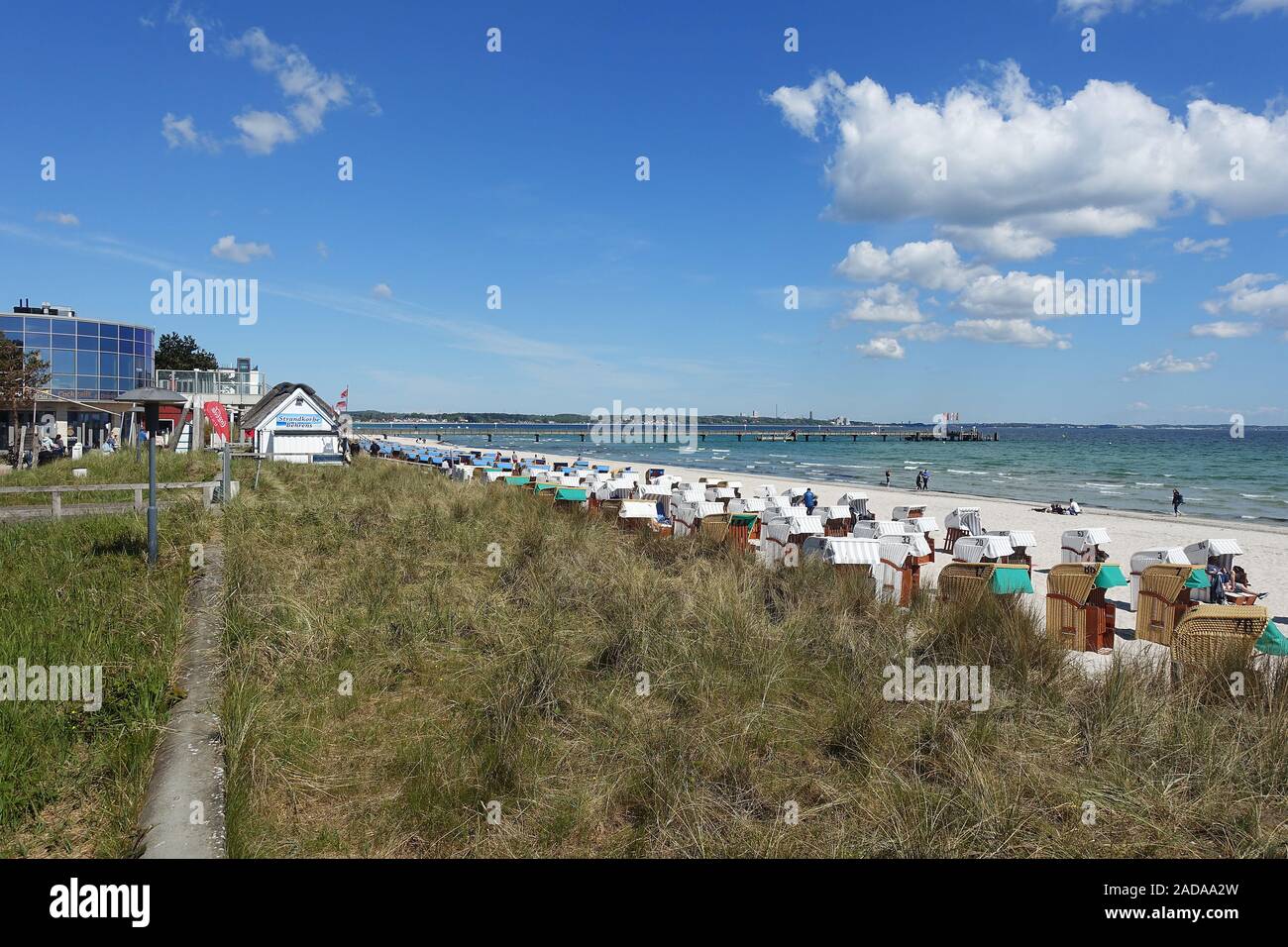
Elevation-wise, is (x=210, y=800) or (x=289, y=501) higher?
(x=289, y=501)

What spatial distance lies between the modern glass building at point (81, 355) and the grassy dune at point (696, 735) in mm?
37994

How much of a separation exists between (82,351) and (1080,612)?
4877 centimetres

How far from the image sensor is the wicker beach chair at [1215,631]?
5.12 m

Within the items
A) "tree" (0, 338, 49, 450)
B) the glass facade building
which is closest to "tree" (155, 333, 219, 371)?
the glass facade building

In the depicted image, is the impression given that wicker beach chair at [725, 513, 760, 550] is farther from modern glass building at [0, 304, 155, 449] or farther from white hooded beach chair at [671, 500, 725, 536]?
modern glass building at [0, 304, 155, 449]

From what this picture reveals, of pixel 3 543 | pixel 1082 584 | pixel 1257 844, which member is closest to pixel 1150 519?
pixel 1082 584

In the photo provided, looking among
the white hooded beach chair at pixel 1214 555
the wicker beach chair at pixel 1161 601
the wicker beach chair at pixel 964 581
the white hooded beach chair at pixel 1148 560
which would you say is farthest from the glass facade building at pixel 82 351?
the white hooded beach chair at pixel 1214 555

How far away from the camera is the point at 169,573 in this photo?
7109 mm

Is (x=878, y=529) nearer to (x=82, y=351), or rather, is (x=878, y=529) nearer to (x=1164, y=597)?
(x=1164, y=597)

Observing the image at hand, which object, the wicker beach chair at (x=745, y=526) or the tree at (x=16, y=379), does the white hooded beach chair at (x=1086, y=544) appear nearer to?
the wicker beach chair at (x=745, y=526)

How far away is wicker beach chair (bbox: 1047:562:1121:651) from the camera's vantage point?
292 inches

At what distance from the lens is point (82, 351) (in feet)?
131

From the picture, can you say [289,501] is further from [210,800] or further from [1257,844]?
[1257,844]
